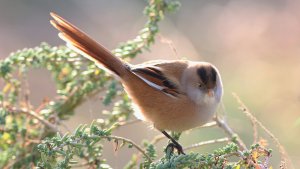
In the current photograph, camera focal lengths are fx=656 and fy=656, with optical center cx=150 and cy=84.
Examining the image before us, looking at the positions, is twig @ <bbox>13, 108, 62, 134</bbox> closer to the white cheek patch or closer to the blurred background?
the white cheek patch

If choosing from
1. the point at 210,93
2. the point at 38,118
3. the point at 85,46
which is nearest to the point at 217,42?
the point at 210,93

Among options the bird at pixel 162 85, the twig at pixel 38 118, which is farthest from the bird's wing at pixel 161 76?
the twig at pixel 38 118

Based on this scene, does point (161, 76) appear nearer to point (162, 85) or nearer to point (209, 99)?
point (162, 85)

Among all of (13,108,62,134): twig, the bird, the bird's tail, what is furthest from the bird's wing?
(13,108,62,134): twig

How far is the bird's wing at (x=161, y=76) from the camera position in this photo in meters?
3.52

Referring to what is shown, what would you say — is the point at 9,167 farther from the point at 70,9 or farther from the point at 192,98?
the point at 70,9

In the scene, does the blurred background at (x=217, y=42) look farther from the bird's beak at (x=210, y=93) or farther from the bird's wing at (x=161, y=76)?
the bird's wing at (x=161, y=76)

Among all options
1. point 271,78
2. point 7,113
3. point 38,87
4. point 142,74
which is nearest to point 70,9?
point 38,87

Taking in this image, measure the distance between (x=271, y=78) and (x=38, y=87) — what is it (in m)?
2.90

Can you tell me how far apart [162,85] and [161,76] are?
0.17ft

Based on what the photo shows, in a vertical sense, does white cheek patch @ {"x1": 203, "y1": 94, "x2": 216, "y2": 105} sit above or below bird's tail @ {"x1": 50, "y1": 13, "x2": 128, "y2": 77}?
below

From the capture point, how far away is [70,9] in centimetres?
830

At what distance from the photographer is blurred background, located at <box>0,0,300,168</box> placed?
16.3 feet

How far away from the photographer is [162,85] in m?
3.53
